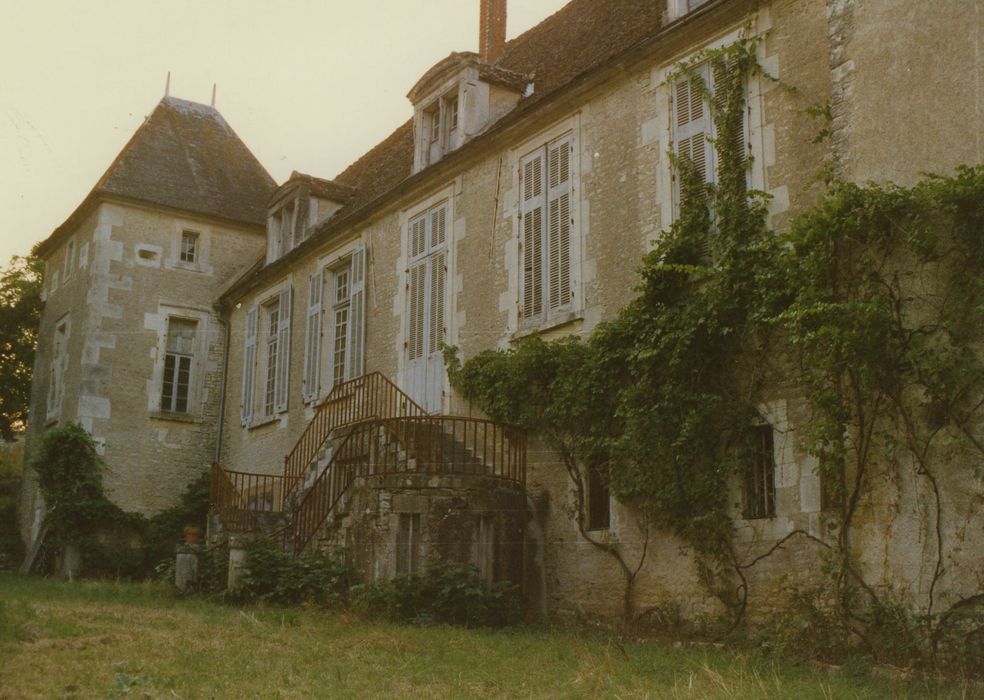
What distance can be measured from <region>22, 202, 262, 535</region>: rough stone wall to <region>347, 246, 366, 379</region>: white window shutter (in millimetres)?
5296

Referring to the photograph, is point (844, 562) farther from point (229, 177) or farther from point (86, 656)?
point (229, 177)

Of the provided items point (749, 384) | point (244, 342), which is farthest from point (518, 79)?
point (244, 342)

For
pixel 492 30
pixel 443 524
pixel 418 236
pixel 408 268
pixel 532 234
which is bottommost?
pixel 443 524

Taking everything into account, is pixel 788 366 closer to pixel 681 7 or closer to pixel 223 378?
pixel 681 7

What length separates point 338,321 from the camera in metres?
15.6

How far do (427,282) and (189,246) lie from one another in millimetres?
8019

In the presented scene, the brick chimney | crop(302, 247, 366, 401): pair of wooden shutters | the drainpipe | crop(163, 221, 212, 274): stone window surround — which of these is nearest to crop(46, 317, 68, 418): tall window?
crop(163, 221, 212, 274): stone window surround

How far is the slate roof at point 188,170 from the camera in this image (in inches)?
757

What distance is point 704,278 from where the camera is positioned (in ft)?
29.9

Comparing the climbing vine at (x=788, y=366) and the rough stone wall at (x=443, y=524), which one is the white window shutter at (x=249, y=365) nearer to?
the rough stone wall at (x=443, y=524)

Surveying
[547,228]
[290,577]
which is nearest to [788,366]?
[547,228]

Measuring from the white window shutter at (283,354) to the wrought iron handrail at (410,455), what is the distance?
4575 mm

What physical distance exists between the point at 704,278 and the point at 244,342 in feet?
37.2

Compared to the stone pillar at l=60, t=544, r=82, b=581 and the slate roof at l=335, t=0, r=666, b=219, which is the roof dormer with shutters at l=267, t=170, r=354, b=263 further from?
the stone pillar at l=60, t=544, r=82, b=581
